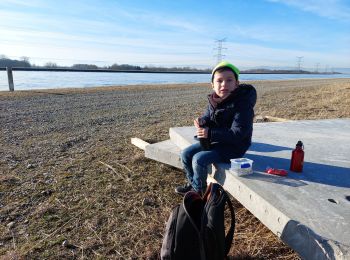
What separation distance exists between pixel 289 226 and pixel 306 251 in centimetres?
19

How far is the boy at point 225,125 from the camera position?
10.5 feet

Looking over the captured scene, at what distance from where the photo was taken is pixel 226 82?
10.9 ft

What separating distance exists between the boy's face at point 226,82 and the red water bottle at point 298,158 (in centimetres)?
81

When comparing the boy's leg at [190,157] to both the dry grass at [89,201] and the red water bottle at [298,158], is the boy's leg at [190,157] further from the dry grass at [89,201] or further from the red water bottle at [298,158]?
the red water bottle at [298,158]

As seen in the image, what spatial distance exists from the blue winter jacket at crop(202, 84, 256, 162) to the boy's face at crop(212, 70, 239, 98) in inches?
2.3

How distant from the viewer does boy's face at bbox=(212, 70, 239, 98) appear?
3314 mm

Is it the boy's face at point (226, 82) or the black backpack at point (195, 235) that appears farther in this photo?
the boy's face at point (226, 82)

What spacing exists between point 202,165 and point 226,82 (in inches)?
32.6

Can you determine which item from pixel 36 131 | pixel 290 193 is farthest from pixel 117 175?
pixel 36 131

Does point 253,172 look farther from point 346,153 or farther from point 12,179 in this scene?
point 12,179

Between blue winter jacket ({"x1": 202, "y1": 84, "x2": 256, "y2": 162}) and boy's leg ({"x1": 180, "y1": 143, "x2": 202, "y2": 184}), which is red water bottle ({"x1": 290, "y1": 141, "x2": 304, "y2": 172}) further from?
boy's leg ({"x1": 180, "y1": 143, "x2": 202, "y2": 184})

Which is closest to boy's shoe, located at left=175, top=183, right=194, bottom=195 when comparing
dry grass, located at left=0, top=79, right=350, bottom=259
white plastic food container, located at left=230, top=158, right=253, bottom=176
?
dry grass, located at left=0, top=79, right=350, bottom=259

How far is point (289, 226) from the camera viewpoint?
2.26 m

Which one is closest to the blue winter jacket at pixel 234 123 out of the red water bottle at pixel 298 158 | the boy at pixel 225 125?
the boy at pixel 225 125
